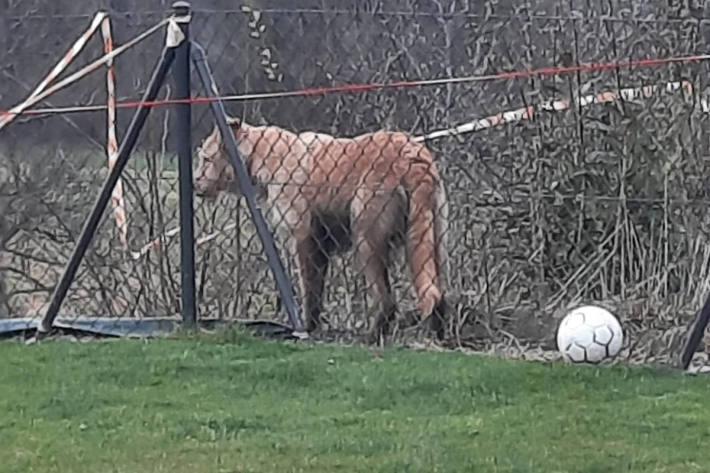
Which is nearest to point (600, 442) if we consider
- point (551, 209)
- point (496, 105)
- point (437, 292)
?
point (437, 292)

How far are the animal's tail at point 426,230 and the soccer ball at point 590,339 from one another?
0.80 metres

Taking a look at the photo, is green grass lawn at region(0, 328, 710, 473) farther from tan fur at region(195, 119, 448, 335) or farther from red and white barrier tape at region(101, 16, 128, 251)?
red and white barrier tape at region(101, 16, 128, 251)

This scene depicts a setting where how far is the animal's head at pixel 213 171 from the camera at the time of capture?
6.59m

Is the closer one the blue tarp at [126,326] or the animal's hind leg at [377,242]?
the blue tarp at [126,326]

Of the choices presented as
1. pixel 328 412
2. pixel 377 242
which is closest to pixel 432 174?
pixel 377 242

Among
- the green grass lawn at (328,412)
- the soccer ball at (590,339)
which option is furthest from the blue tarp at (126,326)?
the soccer ball at (590,339)

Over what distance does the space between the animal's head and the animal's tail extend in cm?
84

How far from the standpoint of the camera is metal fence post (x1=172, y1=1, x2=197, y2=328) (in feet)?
19.6

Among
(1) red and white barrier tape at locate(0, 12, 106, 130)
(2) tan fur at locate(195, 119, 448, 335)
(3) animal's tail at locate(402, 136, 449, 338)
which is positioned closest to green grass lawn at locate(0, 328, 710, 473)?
(3) animal's tail at locate(402, 136, 449, 338)

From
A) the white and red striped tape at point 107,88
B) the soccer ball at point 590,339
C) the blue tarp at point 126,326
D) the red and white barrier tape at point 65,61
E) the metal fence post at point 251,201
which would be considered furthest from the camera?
the red and white barrier tape at point 65,61

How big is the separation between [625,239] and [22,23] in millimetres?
3043

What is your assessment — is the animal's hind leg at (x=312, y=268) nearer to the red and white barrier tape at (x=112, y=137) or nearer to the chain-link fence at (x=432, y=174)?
the chain-link fence at (x=432, y=174)

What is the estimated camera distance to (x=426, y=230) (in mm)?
6191

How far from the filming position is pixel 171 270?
21.4ft
